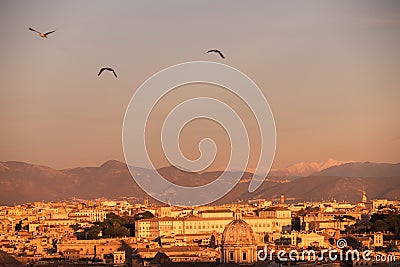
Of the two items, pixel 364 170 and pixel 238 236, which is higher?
pixel 364 170

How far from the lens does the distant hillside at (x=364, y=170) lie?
16288 centimetres

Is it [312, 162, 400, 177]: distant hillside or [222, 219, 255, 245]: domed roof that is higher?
[312, 162, 400, 177]: distant hillside

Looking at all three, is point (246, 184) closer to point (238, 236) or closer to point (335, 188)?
point (335, 188)

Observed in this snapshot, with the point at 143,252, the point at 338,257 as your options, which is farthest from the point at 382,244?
the point at 338,257

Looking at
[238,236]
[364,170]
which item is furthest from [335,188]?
[238,236]

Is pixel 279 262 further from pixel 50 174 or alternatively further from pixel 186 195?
pixel 50 174

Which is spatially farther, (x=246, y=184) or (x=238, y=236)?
(x=246, y=184)

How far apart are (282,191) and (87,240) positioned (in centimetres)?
10626

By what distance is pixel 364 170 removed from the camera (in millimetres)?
181000

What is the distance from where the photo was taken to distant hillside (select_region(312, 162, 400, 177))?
534 ft

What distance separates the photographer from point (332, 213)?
10406 centimetres

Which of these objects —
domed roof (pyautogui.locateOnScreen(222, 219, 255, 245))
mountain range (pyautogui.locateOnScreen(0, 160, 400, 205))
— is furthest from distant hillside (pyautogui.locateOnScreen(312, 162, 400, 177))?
domed roof (pyautogui.locateOnScreen(222, 219, 255, 245))

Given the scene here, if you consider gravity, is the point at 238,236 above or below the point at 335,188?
below

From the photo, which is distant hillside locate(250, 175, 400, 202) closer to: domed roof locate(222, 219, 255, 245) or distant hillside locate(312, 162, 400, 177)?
distant hillside locate(312, 162, 400, 177)
